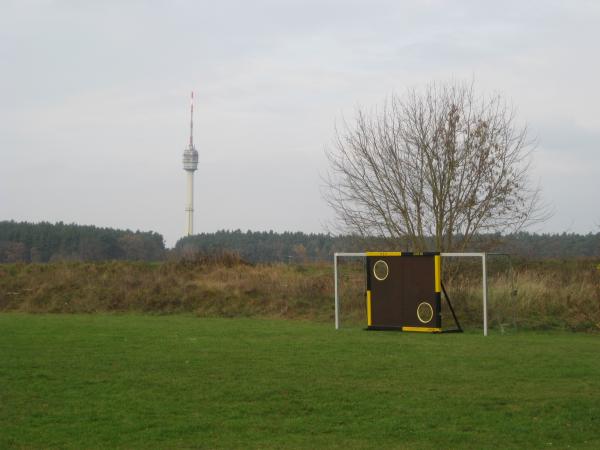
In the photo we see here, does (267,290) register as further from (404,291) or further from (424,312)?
(424,312)

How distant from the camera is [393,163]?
2708cm

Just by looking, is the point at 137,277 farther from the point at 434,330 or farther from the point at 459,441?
the point at 459,441

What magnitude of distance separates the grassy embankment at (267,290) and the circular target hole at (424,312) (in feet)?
8.12

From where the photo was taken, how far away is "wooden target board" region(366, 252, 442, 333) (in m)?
21.4

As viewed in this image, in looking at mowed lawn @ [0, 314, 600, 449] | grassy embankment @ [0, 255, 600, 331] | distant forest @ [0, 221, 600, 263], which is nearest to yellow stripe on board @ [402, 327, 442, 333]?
mowed lawn @ [0, 314, 600, 449]

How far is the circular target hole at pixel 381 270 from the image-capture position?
22234 millimetres

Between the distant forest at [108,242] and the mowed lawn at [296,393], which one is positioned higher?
the distant forest at [108,242]

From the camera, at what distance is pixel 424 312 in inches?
849

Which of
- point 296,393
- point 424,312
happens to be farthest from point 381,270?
point 296,393

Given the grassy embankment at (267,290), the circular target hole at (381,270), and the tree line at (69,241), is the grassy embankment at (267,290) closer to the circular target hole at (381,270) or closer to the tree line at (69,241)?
the circular target hole at (381,270)

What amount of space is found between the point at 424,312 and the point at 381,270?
1.60 m

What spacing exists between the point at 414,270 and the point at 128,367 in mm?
9672

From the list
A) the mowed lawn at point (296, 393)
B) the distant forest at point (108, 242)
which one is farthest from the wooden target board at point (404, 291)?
the distant forest at point (108, 242)

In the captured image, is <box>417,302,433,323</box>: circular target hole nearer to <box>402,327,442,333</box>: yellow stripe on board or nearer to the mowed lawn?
<box>402,327,442,333</box>: yellow stripe on board
